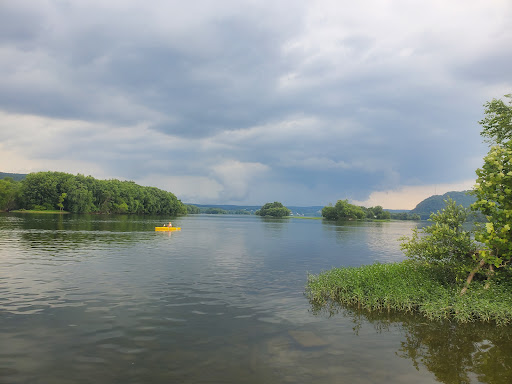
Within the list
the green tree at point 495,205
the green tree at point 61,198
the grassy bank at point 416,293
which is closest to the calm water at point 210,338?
the grassy bank at point 416,293

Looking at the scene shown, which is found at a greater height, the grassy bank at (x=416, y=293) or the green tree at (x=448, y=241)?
the green tree at (x=448, y=241)

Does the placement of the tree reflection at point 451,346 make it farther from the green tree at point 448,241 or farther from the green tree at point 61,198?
the green tree at point 61,198

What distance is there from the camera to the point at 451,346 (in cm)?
1605

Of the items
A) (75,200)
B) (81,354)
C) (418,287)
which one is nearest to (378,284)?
(418,287)

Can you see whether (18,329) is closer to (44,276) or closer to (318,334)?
(44,276)

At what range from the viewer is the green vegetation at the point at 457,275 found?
1962cm

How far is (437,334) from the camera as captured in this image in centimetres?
1767

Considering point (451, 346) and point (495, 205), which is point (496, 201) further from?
point (451, 346)

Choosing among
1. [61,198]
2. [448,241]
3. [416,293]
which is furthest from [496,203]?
[61,198]

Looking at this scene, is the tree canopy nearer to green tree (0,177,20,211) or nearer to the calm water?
the calm water

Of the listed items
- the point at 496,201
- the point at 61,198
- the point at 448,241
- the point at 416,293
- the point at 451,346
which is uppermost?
the point at 61,198

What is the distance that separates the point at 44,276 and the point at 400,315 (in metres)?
29.7

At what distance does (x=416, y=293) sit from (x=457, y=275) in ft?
11.3

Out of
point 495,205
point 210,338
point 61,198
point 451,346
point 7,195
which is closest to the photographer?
point 451,346
